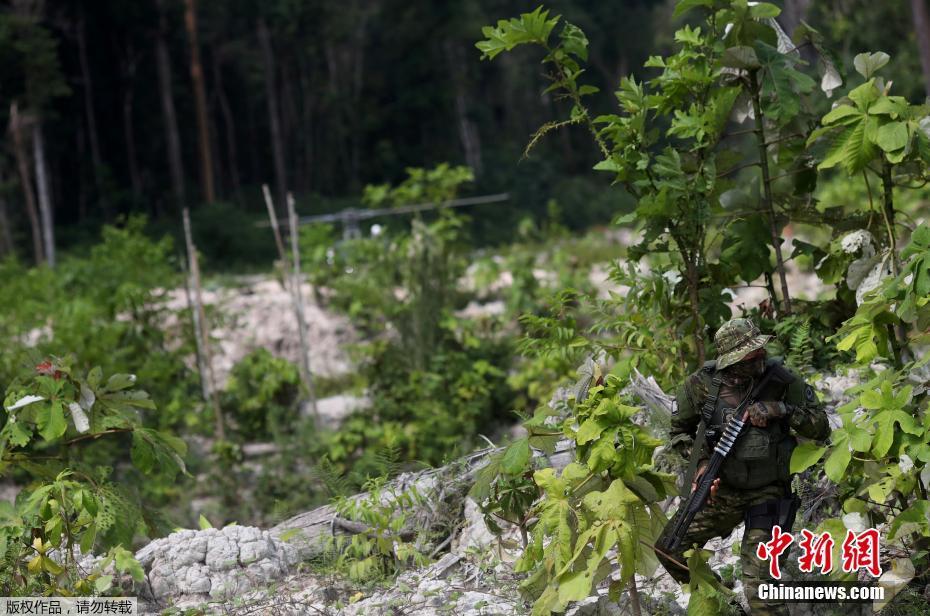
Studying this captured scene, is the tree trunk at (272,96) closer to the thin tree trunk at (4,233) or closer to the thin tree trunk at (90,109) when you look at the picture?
the thin tree trunk at (90,109)

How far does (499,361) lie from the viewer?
386 inches

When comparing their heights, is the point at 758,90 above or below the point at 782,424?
above

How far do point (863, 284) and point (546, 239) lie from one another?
1018 centimetres

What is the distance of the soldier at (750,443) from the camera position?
12.2 ft

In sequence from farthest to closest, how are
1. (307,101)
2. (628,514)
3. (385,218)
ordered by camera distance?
1. (307,101)
2. (385,218)
3. (628,514)

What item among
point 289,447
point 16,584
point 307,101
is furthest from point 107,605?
point 307,101

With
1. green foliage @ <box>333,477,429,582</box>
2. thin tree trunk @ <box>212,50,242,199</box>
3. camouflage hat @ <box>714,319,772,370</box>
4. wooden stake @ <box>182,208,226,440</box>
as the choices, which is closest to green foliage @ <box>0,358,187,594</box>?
green foliage @ <box>333,477,429,582</box>

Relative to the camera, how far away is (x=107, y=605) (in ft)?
14.0

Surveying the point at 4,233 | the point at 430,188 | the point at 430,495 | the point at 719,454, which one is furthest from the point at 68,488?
the point at 4,233

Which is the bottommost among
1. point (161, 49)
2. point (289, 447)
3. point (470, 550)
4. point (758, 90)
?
point (289, 447)

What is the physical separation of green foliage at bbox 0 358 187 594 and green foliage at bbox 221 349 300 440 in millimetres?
4887

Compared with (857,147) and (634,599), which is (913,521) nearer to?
(634,599)

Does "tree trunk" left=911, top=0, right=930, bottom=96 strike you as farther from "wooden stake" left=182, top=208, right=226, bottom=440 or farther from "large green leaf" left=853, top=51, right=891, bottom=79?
"large green leaf" left=853, top=51, right=891, bottom=79

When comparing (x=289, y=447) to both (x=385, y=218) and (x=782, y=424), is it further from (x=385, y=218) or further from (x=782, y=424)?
(x=385, y=218)
